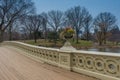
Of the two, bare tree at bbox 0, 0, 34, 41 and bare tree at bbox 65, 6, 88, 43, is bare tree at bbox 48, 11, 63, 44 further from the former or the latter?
bare tree at bbox 0, 0, 34, 41

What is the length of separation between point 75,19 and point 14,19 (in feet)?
60.0

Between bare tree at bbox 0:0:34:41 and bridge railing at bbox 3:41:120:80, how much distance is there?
23.5m

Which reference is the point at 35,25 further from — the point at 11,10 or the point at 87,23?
the point at 11,10

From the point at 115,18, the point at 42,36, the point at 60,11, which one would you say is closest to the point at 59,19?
the point at 60,11

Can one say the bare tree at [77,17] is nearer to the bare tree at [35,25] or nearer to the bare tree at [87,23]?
the bare tree at [87,23]

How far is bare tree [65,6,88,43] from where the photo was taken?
47.2m

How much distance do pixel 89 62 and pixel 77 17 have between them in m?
41.7

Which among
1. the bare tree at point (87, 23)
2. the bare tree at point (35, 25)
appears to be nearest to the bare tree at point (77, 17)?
the bare tree at point (87, 23)

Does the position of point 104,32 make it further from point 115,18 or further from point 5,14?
point 5,14

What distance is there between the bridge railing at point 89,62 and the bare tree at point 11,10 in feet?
77.0

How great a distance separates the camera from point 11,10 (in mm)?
31766

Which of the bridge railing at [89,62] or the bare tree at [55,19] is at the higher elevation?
the bare tree at [55,19]

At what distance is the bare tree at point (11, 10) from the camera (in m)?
30.5

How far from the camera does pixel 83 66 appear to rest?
6.27m
